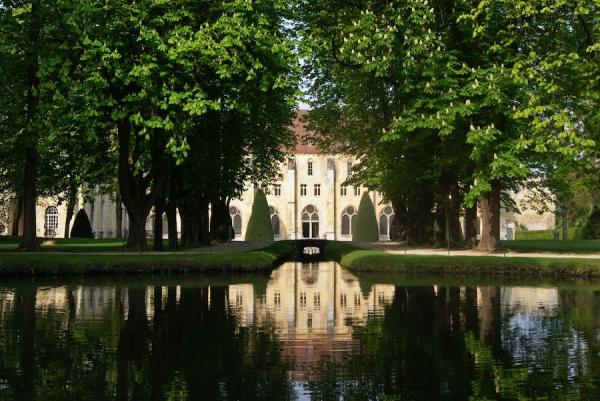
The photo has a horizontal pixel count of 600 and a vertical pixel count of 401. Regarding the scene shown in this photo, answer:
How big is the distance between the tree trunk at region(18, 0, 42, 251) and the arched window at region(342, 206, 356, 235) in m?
61.9

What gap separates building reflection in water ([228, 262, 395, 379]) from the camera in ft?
34.2

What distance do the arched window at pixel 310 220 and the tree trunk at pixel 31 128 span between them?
61.4m

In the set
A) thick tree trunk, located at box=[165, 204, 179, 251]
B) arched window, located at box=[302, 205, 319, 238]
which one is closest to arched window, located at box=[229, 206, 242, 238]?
arched window, located at box=[302, 205, 319, 238]

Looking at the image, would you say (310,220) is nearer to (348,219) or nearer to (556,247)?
(348,219)

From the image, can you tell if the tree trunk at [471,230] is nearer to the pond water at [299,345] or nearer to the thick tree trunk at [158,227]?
the thick tree trunk at [158,227]

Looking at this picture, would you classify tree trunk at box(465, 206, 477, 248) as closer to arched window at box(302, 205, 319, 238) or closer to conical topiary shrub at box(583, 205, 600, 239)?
conical topiary shrub at box(583, 205, 600, 239)

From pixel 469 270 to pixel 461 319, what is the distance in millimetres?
12213

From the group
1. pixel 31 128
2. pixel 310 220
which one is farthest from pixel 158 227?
pixel 310 220

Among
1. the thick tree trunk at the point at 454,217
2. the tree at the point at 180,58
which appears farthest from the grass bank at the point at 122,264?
the thick tree trunk at the point at 454,217

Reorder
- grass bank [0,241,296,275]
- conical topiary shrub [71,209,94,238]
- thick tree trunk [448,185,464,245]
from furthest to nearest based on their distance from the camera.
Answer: conical topiary shrub [71,209,94,238] < thick tree trunk [448,185,464,245] < grass bank [0,241,296,275]

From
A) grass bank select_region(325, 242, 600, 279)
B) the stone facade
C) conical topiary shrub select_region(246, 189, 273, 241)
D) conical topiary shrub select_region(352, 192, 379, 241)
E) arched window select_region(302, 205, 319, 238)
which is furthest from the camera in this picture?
arched window select_region(302, 205, 319, 238)

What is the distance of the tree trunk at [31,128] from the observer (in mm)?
28594

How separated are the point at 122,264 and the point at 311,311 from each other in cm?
1262

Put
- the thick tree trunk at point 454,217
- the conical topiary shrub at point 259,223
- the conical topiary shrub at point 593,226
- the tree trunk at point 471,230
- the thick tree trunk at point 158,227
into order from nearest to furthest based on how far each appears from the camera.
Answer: the thick tree trunk at point 158,227
the tree trunk at point 471,230
the thick tree trunk at point 454,217
the conical topiary shrub at point 593,226
the conical topiary shrub at point 259,223
